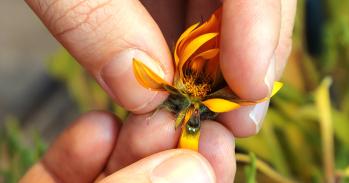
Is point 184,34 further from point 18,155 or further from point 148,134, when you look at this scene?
point 18,155

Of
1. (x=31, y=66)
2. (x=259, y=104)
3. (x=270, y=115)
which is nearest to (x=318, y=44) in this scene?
(x=270, y=115)

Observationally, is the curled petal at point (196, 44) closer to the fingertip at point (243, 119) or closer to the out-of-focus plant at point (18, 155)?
the fingertip at point (243, 119)

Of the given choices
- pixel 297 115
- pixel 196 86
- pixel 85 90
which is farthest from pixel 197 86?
pixel 85 90

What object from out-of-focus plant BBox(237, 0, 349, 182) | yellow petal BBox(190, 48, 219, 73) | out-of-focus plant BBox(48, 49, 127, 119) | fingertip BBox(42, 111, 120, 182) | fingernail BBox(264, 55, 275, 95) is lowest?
out-of-focus plant BBox(237, 0, 349, 182)

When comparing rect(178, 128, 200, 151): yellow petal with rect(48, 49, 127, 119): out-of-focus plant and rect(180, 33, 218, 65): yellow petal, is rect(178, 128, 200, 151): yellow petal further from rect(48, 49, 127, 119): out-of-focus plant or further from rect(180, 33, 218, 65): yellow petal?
rect(48, 49, 127, 119): out-of-focus plant

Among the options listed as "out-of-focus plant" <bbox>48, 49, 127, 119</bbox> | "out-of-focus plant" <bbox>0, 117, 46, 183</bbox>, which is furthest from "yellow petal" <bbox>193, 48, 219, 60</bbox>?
"out-of-focus plant" <bbox>48, 49, 127, 119</bbox>

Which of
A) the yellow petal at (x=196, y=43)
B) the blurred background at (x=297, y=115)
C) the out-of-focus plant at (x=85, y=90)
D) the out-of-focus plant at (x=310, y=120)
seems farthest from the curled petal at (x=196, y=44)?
the out-of-focus plant at (x=85, y=90)
